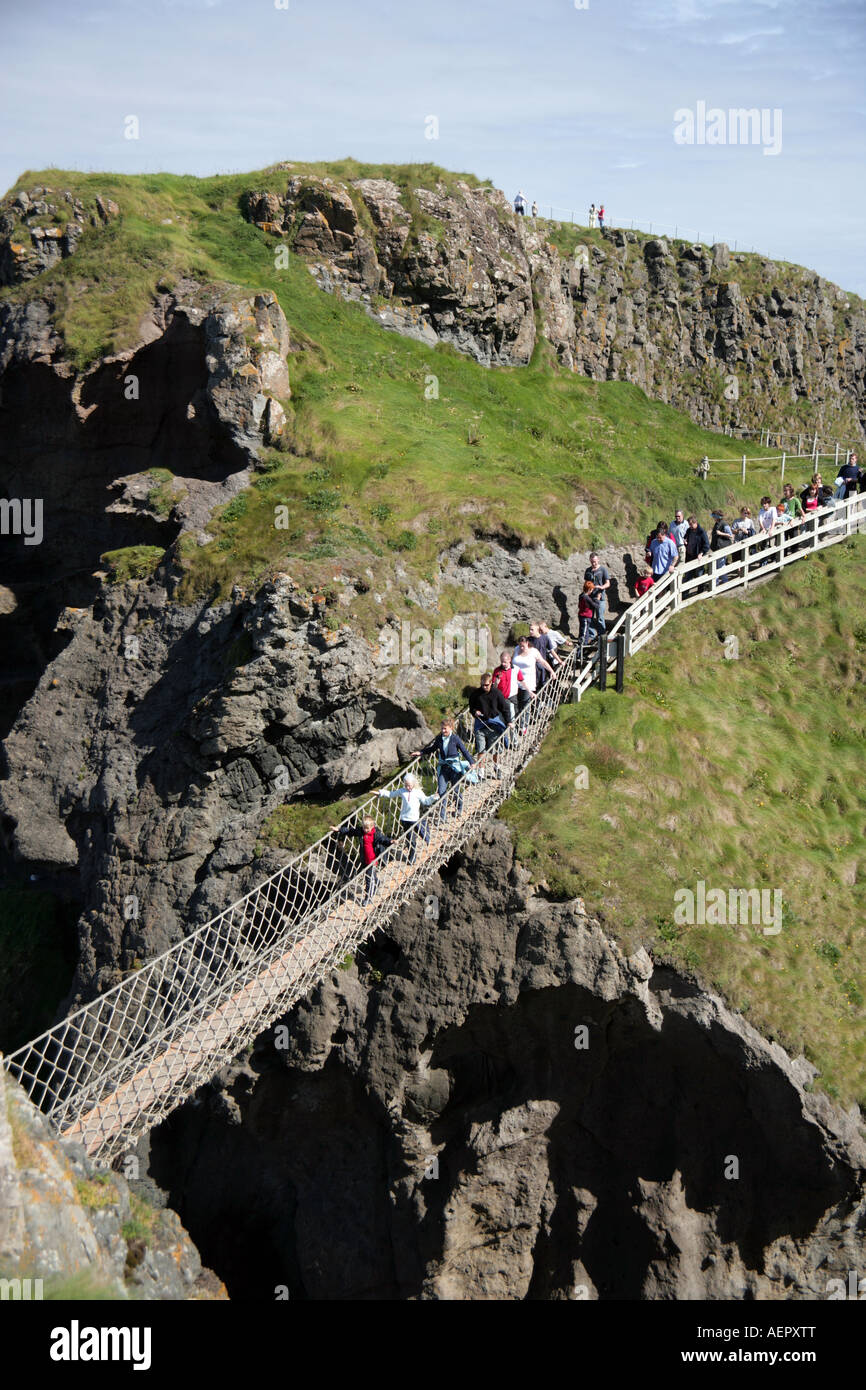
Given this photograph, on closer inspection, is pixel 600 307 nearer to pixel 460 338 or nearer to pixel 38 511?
pixel 460 338

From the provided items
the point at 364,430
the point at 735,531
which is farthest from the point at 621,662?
the point at 364,430

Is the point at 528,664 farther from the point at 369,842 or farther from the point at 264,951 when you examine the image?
the point at 264,951

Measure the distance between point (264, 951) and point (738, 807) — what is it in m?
7.91

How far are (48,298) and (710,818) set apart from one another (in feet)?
60.3

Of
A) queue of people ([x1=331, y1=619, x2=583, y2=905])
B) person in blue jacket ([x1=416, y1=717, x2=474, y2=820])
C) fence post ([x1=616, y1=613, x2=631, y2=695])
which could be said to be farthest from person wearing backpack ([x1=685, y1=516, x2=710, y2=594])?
person in blue jacket ([x1=416, y1=717, x2=474, y2=820])

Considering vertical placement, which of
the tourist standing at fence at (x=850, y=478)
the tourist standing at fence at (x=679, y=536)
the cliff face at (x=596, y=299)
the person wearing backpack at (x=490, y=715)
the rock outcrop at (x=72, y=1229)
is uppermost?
the cliff face at (x=596, y=299)

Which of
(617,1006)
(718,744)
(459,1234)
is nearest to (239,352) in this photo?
(718,744)

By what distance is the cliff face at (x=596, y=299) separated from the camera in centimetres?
2627

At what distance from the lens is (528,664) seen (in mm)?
15820

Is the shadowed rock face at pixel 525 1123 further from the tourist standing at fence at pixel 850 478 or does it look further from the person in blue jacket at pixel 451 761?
the tourist standing at fence at pixel 850 478

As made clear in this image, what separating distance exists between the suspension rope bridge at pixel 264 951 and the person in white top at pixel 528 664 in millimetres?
222

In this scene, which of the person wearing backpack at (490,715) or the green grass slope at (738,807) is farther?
the person wearing backpack at (490,715)

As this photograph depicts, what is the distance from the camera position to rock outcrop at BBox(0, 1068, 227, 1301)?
6.93m

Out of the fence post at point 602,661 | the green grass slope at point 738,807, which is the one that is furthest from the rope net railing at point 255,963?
the green grass slope at point 738,807
